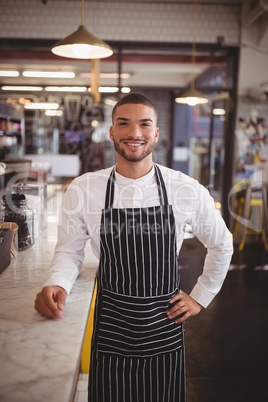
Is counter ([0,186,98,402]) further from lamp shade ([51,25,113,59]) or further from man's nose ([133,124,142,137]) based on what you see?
lamp shade ([51,25,113,59])

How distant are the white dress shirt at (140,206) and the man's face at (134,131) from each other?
0.42 ft

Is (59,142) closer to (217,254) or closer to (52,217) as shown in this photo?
(52,217)

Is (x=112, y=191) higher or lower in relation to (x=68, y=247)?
higher

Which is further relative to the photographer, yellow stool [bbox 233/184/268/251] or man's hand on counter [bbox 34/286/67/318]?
yellow stool [bbox 233/184/268/251]

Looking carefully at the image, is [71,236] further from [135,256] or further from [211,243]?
[211,243]

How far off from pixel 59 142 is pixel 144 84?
344 cm

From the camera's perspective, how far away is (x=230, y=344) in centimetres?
309

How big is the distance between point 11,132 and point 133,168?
7.38 meters

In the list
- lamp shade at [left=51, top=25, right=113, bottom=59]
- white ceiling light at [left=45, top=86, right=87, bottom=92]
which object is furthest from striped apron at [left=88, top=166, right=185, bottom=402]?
white ceiling light at [left=45, top=86, right=87, bottom=92]

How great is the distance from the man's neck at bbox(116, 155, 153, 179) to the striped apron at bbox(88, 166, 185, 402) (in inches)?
6.0

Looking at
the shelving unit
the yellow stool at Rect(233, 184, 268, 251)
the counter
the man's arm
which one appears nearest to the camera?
the counter

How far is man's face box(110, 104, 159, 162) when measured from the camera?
1.47m

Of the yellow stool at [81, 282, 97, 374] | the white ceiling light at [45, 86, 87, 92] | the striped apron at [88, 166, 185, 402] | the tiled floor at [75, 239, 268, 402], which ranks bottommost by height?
the tiled floor at [75, 239, 268, 402]

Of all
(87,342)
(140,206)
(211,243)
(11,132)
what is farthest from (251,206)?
(11,132)
